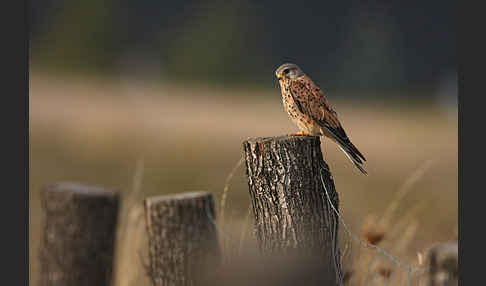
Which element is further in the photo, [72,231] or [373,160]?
[373,160]

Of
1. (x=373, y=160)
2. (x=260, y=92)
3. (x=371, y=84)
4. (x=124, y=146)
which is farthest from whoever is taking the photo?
(x=371, y=84)

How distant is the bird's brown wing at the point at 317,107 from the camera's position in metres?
3.37

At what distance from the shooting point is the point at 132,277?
182 inches

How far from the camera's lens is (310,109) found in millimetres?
3455

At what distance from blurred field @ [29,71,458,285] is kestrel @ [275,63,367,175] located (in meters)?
1.14

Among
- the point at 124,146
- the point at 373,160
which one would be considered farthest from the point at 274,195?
the point at 373,160

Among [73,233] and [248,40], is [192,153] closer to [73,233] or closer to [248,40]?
[73,233]

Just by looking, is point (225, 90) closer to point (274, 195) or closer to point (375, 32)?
point (375, 32)

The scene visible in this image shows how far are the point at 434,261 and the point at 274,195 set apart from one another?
895 millimetres

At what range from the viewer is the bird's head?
3574 millimetres

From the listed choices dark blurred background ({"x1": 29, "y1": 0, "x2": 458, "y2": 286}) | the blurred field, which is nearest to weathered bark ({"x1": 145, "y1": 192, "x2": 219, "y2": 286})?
dark blurred background ({"x1": 29, "y1": 0, "x2": 458, "y2": 286})

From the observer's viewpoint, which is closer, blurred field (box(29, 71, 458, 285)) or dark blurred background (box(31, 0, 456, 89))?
blurred field (box(29, 71, 458, 285))

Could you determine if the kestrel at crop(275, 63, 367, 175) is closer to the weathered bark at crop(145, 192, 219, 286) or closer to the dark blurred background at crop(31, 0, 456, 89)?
the weathered bark at crop(145, 192, 219, 286)

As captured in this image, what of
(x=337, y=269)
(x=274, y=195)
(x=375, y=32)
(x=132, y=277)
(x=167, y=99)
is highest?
(x=375, y=32)
